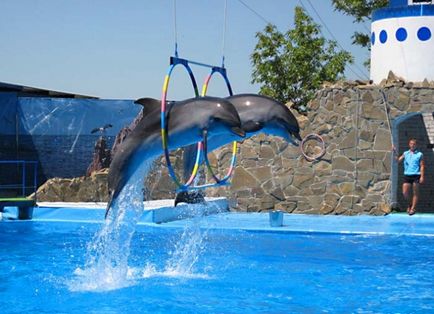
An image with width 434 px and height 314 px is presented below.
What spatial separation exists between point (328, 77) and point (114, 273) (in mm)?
12066

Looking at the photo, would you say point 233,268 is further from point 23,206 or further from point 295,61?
point 295,61

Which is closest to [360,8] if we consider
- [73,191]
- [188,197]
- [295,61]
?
[295,61]

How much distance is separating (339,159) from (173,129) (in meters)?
7.23

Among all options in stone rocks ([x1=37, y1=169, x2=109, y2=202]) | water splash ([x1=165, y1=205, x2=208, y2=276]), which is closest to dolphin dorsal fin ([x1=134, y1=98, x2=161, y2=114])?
water splash ([x1=165, y1=205, x2=208, y2=276])

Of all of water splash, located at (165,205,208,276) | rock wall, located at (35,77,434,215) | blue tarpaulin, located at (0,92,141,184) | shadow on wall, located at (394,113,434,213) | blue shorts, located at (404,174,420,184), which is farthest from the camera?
blue tarpaulin, located at (0,92,141,184)

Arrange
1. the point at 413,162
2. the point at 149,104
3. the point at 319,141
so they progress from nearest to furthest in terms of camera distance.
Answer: the point at 149,104 → the point at 413,162 → the point at 319,141

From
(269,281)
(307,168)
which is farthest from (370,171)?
(269,281)

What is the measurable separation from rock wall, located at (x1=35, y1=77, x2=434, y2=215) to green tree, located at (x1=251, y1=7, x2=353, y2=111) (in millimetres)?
6086

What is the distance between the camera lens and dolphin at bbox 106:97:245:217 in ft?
20.9

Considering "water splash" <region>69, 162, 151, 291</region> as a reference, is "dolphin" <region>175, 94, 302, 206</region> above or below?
above

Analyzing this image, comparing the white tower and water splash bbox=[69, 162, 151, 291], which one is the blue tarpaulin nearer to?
the white tower

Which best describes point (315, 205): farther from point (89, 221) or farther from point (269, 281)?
point (269, 281)

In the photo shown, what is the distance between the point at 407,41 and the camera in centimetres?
1352

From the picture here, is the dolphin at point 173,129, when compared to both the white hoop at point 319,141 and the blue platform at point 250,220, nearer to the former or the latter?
the blue platform at point 250,220
